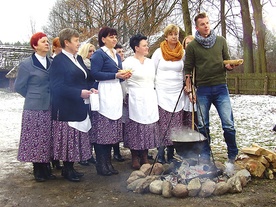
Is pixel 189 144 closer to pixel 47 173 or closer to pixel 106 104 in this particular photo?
pixel 106 104

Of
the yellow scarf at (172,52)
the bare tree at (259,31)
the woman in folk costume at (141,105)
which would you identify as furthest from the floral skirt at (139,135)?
the bare tree at (259,31)

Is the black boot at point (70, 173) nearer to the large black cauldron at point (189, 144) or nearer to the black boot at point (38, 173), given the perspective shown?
the black boot at point (38, 173)

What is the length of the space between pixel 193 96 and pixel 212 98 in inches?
11.0

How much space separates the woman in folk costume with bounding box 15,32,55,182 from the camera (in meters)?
4.08

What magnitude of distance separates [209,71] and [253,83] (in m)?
13.8

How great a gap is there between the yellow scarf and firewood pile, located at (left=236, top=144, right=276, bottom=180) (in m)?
1.48

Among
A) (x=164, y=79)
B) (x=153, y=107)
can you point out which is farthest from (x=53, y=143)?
(x=164, y=79)

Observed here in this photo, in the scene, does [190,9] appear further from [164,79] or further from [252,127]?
[164,79]

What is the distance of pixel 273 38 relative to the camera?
30453 mm

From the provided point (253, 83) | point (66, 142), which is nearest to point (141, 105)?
point (66, 142)

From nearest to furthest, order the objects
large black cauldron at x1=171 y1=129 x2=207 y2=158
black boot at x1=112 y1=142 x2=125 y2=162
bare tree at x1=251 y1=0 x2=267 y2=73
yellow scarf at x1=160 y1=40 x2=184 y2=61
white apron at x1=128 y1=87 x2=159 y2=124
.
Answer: large black cauldron at x1=171 y1=129 x2=207 y2=158
white apron at x1=128 y1=87 x2=159 y2=124
yellow scarf at x1=160 y1=40 x2=184 y2=61
black boot at x1=112 y1=142 x2=125 y2=162
bare tree at x1=251 y1=0 x2=267 y2=73

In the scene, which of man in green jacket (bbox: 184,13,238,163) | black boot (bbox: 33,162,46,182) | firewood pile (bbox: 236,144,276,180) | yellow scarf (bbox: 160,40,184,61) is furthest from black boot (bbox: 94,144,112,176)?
firewood pile (bbox: 236,144,276,180)

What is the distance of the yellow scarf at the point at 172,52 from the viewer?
4.68 meters

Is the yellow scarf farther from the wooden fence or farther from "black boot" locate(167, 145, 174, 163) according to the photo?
the wooden fence
